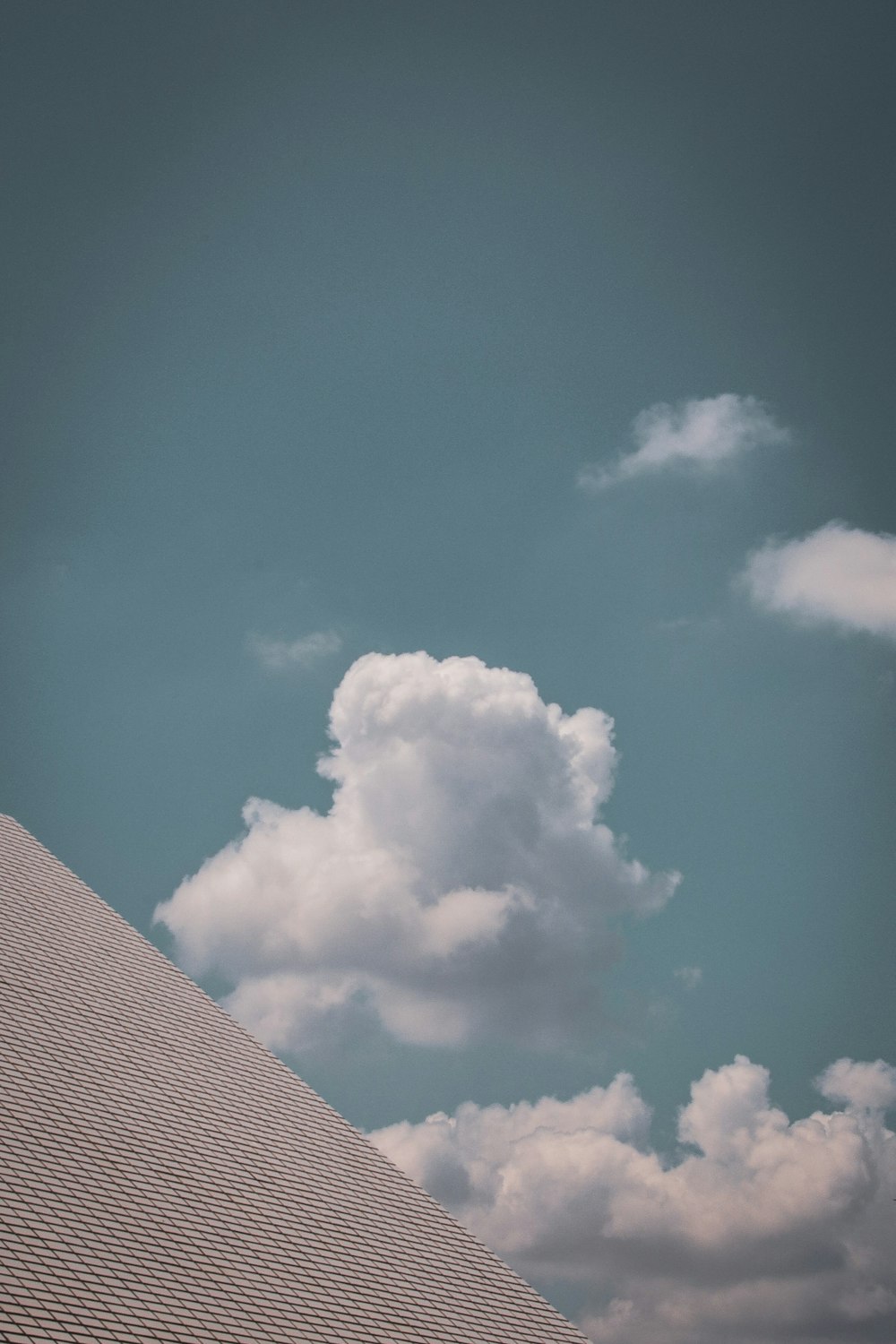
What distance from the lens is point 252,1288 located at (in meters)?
37.2

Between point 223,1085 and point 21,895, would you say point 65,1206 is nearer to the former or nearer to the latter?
point 223,1085

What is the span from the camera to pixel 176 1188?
39750 mm

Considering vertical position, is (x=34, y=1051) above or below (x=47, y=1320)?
above

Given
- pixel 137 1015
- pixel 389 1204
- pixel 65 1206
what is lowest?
pixel 65 1206

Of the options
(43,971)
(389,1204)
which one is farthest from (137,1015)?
(389,1204)

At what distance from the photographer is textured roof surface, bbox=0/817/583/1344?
34.2 metres

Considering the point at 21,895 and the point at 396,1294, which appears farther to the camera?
the point at 21,895

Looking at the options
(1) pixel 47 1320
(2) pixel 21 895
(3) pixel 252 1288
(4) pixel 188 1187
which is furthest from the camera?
(2) pixel 21 895

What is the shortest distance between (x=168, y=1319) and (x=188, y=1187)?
6.59 metres

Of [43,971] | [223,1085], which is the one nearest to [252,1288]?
[223,1085]

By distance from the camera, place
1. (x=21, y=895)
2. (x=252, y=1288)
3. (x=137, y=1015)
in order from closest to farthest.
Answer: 1. (x=252, y=1288)
2. (x=137, y=1015)
3. (x=21, y=895)

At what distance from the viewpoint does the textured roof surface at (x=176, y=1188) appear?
34.2 meters

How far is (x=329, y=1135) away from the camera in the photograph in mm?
48125

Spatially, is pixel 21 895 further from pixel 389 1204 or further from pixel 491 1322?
pixel 491 1322
